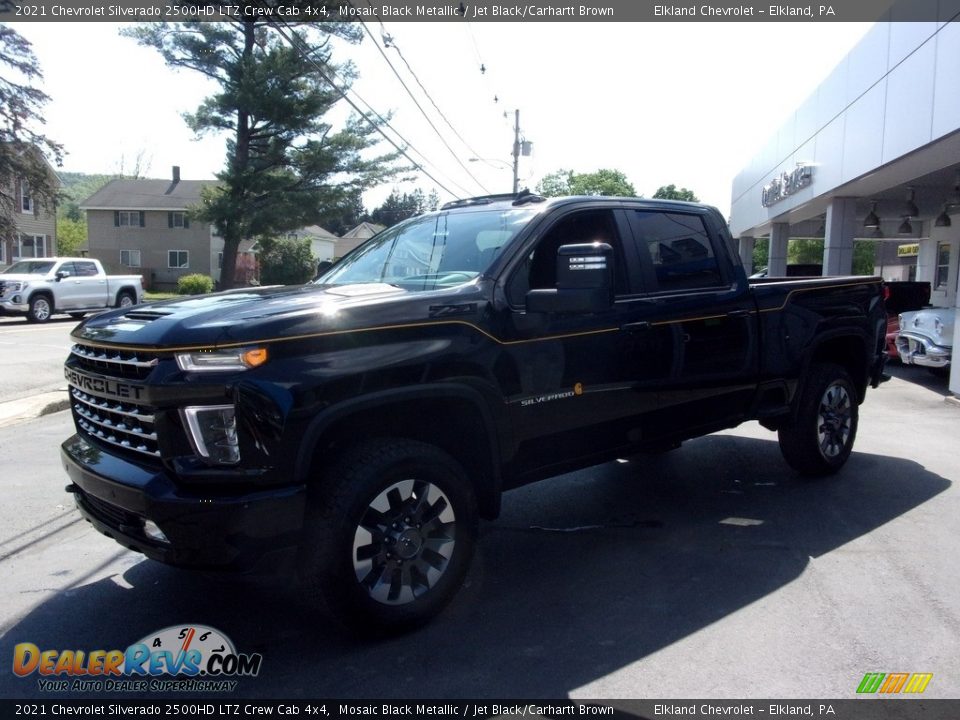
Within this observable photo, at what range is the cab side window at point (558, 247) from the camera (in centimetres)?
440

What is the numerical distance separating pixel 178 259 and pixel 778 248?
37013mm

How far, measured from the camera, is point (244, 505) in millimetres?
3266

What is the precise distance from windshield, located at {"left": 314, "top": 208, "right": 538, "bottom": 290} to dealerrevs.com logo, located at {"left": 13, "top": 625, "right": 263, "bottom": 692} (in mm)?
2038

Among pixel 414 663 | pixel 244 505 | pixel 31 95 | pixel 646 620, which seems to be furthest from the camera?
pixel 31 95

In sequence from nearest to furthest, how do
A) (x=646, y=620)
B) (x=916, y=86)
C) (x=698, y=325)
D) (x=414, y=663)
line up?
1. (x=414, y=663)
2. (x=646, y=620)
3. (x=698, y=325)
4. (x=916, y=86)

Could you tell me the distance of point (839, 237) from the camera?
19.5 meters

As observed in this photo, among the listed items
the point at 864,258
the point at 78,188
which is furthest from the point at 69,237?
the point at 864,258

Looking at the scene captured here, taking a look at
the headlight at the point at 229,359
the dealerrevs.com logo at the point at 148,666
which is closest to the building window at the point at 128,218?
the dealerrevs.com logo at the point at 148,666

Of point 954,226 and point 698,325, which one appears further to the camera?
point 954,226

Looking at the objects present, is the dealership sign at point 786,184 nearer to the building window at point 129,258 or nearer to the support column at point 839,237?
the support column at point 839,237

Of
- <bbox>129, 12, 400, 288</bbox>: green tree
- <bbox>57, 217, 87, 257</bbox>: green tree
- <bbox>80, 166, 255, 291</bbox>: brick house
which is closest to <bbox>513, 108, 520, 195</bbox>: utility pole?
<bbox>129, 12, 400, 288</bbox>: green tree

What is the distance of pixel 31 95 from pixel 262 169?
9313mm

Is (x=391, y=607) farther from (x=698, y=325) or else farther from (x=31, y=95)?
(x=31, y=95)

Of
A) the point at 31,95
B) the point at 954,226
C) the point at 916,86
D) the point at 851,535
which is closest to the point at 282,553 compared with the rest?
the point at 851,535
